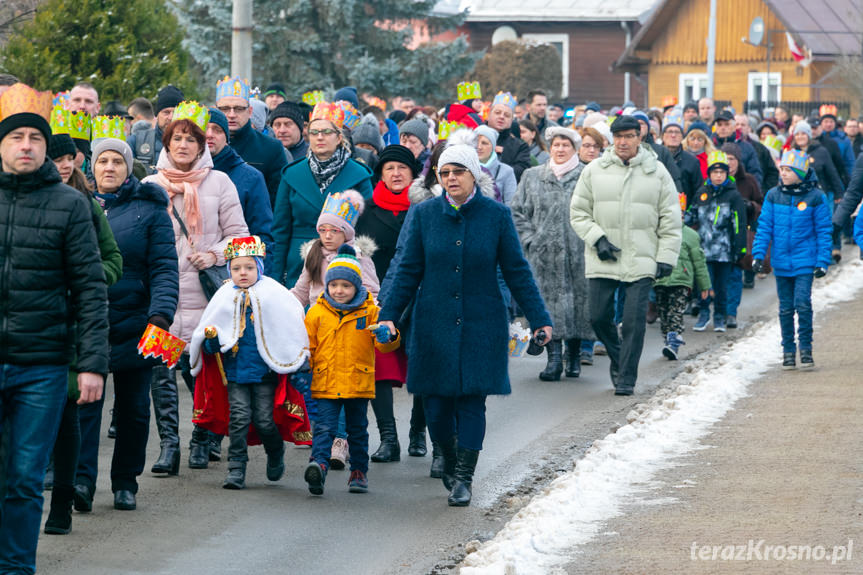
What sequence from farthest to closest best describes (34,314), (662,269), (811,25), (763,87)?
(763,87), (811,25), (662,269), (34,314)

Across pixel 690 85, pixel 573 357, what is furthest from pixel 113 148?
pixel 690 85

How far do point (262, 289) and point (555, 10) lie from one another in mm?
56413

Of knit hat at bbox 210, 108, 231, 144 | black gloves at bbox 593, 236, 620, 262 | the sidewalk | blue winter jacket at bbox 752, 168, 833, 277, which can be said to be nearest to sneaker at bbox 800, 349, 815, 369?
blue winter jacket at bbox 752, 168, 833, 277

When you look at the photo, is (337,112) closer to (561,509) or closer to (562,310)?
(562,310)

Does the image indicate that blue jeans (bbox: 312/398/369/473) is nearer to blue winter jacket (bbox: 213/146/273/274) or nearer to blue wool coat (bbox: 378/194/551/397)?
blue wool coat (bbox: 378/194/551/397)

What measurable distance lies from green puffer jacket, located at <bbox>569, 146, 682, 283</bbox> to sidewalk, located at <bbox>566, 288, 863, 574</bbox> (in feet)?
4.38

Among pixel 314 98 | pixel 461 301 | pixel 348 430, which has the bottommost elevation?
pixel 348 430

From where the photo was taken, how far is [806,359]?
535 inches

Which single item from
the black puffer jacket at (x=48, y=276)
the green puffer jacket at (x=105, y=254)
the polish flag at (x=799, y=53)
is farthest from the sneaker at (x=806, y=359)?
the polish flag at (x=799, y=53)

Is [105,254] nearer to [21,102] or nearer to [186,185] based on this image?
[21,102]

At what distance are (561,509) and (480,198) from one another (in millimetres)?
1754

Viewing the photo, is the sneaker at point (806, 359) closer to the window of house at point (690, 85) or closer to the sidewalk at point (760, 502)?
the sidewalk at point (760, 502)

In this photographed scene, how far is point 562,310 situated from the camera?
1318 cm

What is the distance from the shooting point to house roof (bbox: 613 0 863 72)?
2070 inches
